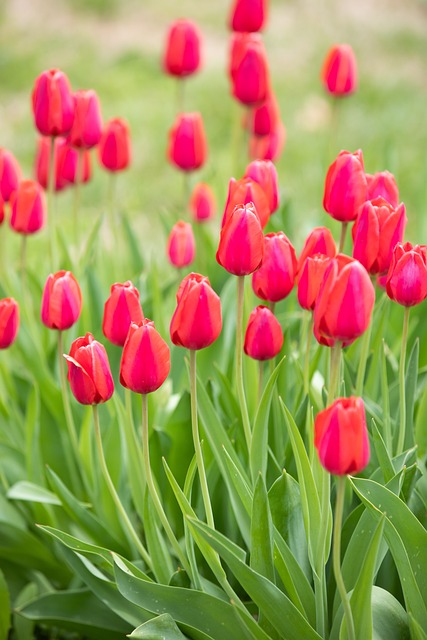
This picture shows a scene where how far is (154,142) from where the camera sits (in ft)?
19.4

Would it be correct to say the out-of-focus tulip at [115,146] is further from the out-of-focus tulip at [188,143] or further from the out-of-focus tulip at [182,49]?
the out-of-focus tulip at [182,49]

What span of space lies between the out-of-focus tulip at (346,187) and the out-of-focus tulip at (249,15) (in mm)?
1105

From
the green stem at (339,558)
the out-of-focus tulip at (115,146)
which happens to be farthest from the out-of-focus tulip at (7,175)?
the green stem at (339,558)

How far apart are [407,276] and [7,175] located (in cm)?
117

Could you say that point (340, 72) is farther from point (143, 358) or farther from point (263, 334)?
point (143, 358)

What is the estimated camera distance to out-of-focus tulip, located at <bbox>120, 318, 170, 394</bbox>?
57.3 inches

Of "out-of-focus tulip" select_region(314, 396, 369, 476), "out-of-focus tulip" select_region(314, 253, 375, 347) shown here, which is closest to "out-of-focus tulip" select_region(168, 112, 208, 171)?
"out-of-focus tulip" select_region(314, 253, 375, 347)

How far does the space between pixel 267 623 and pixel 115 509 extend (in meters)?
0.47

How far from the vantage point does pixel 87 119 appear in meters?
2.29

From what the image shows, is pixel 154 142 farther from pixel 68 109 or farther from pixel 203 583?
pixel 203 583

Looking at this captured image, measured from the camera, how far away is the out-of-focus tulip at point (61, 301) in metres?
1.75

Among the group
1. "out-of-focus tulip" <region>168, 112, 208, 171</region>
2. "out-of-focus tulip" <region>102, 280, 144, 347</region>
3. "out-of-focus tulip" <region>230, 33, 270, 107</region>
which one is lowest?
"out-of-focus tulip" <region>102, 280, 144, 347</region>

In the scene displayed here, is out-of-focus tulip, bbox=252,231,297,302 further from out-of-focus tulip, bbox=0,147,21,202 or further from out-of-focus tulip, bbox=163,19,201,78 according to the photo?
out-of-focus tulip, bbox=163,19,201,78

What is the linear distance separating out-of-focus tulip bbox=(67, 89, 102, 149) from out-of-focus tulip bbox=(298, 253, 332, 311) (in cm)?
89
